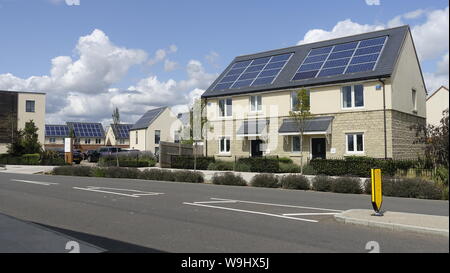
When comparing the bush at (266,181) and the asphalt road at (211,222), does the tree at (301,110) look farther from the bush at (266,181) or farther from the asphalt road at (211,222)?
the asphalt road at (211,222)

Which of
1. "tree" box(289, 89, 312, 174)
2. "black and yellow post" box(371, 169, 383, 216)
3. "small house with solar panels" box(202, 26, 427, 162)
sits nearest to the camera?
"black and yellow post" box(371, 169, 383, 216)

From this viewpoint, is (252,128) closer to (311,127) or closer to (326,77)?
(311,127)

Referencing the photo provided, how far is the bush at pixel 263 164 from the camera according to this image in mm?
24547

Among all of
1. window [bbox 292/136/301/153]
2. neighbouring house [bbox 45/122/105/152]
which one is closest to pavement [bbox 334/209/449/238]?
window [bbox 292/136/301/153]

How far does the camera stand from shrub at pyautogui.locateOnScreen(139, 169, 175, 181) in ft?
71.8

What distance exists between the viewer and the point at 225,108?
31.9m

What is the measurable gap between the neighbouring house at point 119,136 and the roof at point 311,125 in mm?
55811

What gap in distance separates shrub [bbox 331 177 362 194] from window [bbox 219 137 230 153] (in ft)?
53.2

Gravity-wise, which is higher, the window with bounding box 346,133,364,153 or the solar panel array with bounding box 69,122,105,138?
the solar panel array with bounding box 69,122,105,138

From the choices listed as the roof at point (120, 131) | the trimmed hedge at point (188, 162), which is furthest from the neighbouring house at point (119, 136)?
the trimmed hedge at point (188, 162)

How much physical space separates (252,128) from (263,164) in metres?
4.87

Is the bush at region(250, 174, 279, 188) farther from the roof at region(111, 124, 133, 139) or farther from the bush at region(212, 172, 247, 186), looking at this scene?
the roof at region(111, 124, 133, 139)
